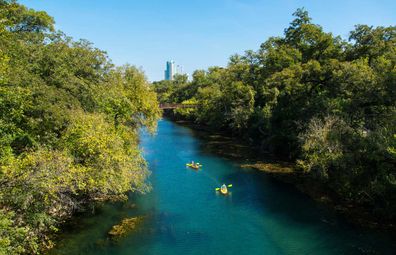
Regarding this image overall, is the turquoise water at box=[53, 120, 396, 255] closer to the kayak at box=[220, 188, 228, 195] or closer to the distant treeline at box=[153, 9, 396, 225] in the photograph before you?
the kayak at box=[220, 188, 228, 195]

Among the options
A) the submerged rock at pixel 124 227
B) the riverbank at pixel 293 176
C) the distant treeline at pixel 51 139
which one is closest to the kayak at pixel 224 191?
the riverbank at pixel 293 176

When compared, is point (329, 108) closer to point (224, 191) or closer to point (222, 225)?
point (224, 191)

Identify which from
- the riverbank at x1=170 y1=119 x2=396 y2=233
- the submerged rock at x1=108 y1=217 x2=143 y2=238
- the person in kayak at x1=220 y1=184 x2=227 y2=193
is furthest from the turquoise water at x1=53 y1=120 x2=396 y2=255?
the riverbank at x1=170 y1=119 x2=396 y2=233

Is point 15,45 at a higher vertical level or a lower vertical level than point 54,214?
higher

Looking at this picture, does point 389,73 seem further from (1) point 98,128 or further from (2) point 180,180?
(1) point 98,128

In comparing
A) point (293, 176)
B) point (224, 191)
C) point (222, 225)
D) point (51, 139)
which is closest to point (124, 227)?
point (222, 225)

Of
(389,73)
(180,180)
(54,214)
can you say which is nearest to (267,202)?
(180,180)
